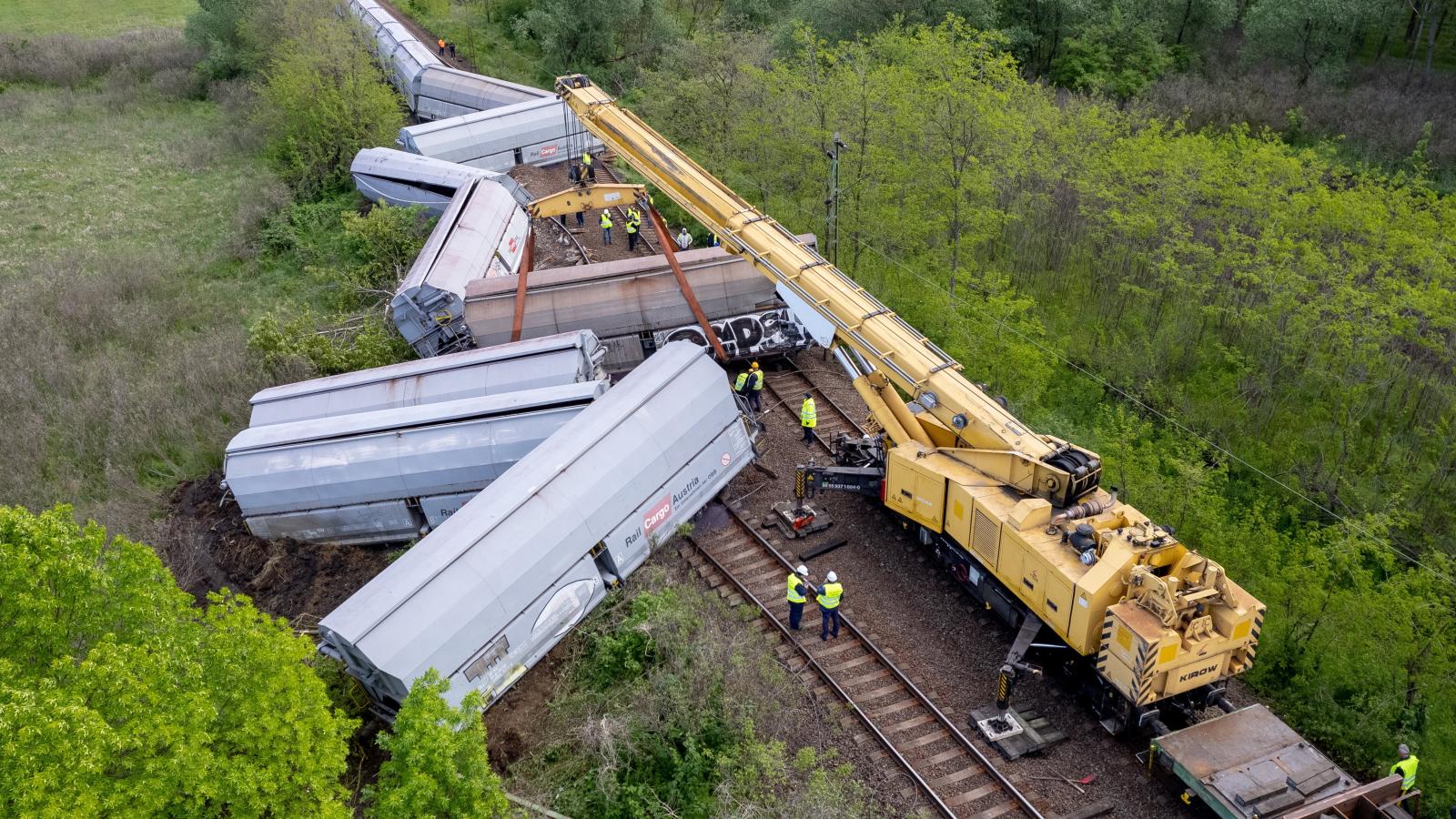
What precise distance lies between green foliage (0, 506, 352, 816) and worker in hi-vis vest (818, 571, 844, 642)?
794 cm

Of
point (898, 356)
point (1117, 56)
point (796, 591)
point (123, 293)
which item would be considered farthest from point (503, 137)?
point (796, 591)

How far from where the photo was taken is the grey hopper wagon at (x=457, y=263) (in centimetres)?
2647

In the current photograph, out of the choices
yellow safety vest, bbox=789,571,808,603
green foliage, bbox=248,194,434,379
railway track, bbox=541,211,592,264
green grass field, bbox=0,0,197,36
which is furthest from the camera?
green grass field, bbox=0,0,197,36

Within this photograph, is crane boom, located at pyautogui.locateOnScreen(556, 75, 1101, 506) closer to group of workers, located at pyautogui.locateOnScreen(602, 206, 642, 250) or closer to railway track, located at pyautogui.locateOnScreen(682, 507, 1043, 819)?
railway track, located at pyautogui.locateOnScreen(682, 507, 1043, 819)

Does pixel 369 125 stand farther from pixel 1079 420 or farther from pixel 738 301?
pixel 1079 420

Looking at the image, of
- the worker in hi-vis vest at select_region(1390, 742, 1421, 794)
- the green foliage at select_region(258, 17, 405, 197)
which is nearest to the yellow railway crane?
the worker in hi-vis vest at select_region(1390, 742, 1421, 794)

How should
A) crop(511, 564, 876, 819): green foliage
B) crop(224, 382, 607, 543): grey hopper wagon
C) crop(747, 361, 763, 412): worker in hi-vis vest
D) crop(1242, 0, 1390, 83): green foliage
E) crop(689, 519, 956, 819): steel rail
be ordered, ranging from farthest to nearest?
1. crop(1242, 0, 1390, 83): green foliage
2. crop(747, 361, 763, 412): worker in hi-vis vest
3. crop(224, 382, 607, 543): grey hopper wagon
4. crop(689, 519, 956, 819): steel rail
5. crop(511, 564, 876, 819): green foliage

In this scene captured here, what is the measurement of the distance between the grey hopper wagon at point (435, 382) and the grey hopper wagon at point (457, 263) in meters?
3.66

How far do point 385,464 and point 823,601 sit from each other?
30.6 ft

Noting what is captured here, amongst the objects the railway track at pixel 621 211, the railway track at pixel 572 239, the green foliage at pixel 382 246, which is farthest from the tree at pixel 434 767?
the railway track at pixel 621 211

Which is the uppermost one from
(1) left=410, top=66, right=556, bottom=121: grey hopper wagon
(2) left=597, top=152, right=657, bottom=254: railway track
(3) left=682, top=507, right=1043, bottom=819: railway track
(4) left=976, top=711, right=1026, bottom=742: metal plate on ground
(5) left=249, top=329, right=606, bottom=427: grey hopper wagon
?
(1) left=410, top=66, right=556, bottom=121: grey hopper wagon

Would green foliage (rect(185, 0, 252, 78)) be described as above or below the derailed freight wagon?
above

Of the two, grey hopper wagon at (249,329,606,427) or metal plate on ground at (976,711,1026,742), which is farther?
grey hopper wagon at (249,329,606,427)

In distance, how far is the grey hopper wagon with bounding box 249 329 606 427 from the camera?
2230cm
